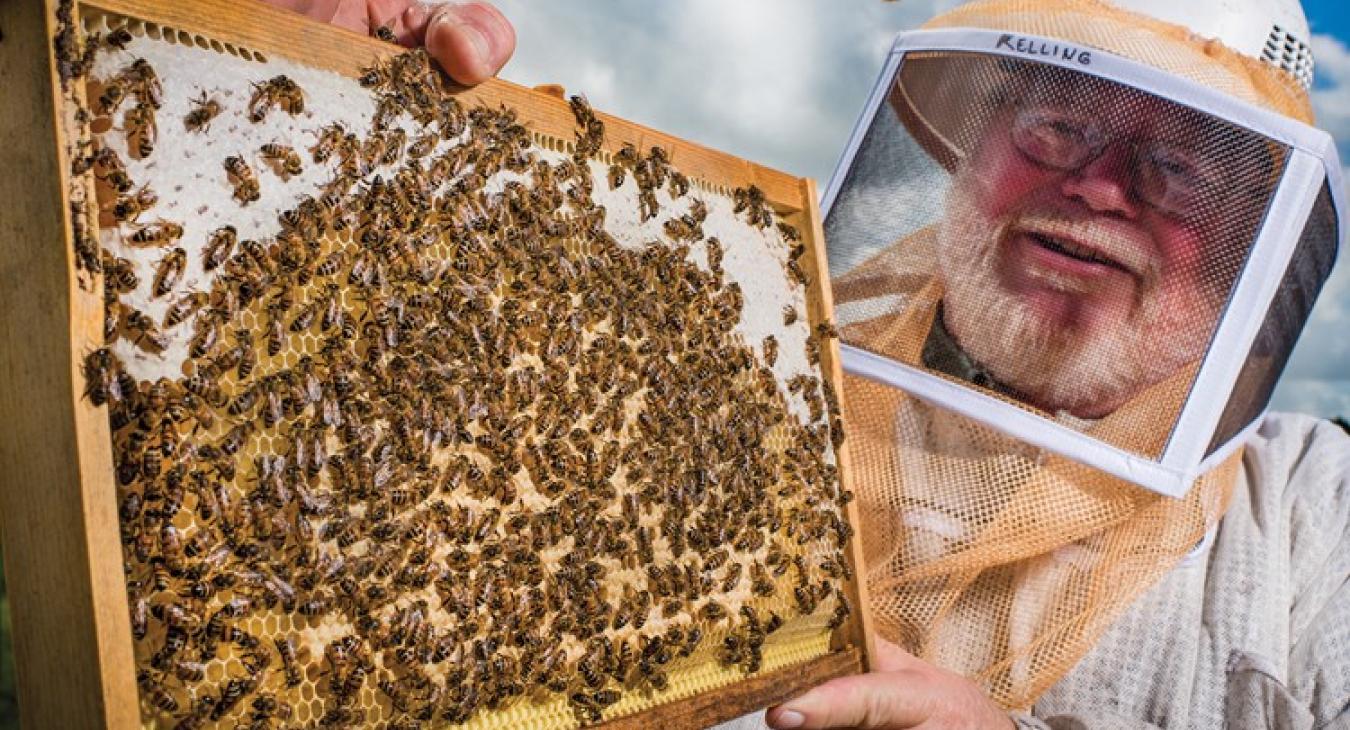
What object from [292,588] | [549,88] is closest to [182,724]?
[292,588]

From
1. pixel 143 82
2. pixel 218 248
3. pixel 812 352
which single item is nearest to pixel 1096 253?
pixel 812 352

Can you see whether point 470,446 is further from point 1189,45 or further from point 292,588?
point 1189,45

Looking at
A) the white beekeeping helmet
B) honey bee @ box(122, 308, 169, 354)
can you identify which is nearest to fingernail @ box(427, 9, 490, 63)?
honey bee @ box(122, 308, 169, 354)

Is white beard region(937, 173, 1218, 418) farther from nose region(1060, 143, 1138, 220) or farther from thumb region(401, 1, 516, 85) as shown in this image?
thumb region(401, 1, 516, 85)

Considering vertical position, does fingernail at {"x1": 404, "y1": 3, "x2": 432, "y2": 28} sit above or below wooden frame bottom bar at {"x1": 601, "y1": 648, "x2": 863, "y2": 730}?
above

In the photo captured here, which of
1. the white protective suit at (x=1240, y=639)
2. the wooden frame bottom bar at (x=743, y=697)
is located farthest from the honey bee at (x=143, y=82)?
the white protective suit at (x=1240, y=639)

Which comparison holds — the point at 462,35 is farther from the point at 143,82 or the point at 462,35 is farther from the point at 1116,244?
the point at 1116,244
